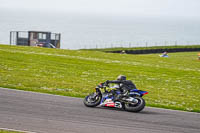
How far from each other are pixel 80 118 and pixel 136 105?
242cm

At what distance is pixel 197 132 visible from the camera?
35.1 feet

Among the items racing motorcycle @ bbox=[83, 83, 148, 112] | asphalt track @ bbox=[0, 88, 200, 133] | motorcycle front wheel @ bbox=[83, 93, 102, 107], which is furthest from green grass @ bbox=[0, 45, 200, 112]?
motorcycle front wheel @ bbox=[83, 93, 102, 107]

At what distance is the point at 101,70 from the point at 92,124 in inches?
696

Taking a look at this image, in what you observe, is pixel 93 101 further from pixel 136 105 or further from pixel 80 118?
pixel 80 118

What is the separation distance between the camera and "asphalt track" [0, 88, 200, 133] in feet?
34.2

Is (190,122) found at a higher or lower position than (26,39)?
lower

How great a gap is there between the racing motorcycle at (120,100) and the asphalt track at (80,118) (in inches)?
9.4

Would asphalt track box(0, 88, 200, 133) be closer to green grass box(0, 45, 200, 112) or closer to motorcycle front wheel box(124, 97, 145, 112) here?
motorcycle front wheel box(124, 97, 145, 112)

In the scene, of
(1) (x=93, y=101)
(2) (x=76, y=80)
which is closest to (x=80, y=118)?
(1) (x=93, y=101)

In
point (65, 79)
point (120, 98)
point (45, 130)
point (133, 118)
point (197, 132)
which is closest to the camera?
point (45, 130)

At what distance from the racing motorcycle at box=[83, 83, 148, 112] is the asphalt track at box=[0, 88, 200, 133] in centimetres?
24

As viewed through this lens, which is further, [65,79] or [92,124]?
[65,79]

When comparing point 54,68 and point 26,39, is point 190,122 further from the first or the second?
point 26,39

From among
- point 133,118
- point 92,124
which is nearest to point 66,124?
point 92,124
